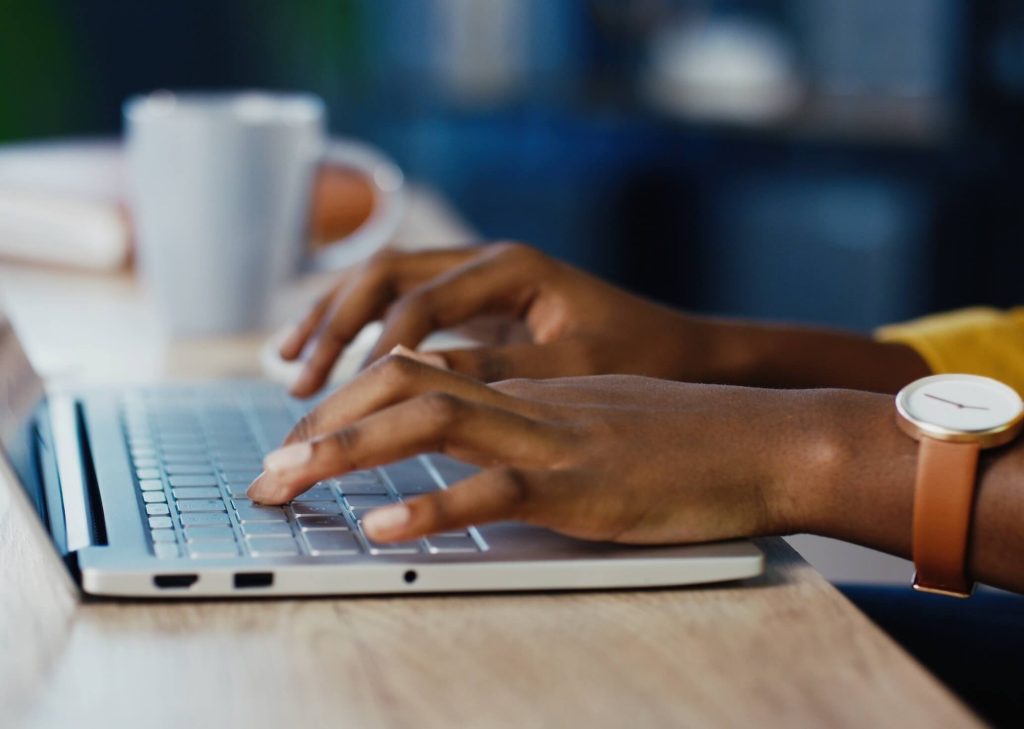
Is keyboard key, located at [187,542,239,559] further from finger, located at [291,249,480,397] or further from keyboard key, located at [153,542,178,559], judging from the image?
Result: finger, located at [291,249,480,397]

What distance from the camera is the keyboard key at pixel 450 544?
0.49 metres

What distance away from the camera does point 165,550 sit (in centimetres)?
48

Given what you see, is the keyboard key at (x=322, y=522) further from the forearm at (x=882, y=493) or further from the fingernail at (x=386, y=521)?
the forearm at (x=882, y=493)

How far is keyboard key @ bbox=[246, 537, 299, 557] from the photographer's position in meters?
0.48

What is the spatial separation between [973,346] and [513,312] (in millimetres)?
314

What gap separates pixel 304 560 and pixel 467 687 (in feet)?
0.30

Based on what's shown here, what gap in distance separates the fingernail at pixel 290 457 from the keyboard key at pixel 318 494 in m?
0.03

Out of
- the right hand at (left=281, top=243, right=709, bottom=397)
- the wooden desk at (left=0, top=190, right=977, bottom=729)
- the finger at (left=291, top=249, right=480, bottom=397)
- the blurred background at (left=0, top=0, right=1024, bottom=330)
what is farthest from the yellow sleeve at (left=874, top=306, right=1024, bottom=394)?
the blurred background at (left=0, top=0, right=1024, bottom=330)

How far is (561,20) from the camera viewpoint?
3.25 meters

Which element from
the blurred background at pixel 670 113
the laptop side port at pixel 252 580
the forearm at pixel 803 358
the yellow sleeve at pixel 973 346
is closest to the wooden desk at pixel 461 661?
the laptop side port at pixel 252 580

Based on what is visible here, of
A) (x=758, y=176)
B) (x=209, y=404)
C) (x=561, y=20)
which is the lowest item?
(x=758, y=176)

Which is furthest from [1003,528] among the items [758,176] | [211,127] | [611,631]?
[758,176]

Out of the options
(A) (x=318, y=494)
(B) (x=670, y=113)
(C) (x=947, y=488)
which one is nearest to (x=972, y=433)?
(C) (x=947, y=488)

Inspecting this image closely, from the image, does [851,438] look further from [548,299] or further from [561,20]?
[561,20]
